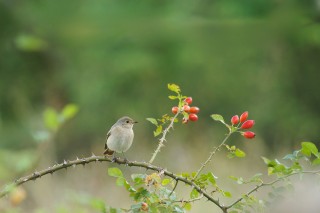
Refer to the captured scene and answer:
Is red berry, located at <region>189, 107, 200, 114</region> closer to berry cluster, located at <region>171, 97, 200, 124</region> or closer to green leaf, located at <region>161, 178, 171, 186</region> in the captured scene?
berry cluster, located at <region>171, 97, 200, 124</region>

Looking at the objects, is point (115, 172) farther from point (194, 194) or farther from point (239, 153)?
point (239, 153)

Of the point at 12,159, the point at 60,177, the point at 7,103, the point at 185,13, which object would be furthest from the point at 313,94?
the point at 12,159

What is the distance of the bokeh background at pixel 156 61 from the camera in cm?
1570

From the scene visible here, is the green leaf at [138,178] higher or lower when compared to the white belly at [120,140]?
lower

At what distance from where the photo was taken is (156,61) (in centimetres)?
1683

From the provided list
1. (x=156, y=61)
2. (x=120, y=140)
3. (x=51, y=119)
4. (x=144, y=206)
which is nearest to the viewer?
(x=144, y=206)

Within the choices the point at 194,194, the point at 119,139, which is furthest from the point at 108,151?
the point at 194,194

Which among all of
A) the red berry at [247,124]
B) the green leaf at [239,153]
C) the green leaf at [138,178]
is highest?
the red berry at [247,124]

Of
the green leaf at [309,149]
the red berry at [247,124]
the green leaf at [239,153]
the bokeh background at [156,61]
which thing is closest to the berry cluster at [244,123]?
the red berry at [247,124]

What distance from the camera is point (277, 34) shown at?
53.2 feet

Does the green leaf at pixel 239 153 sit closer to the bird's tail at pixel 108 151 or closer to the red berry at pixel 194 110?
the red berry at pixel 194 110

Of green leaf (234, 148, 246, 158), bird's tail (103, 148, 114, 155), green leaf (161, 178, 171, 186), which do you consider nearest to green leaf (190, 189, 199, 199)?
green leaf (161, 178, 171, 186)

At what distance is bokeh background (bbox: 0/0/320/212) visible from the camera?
51.5 feet

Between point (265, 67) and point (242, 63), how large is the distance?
0.49m
